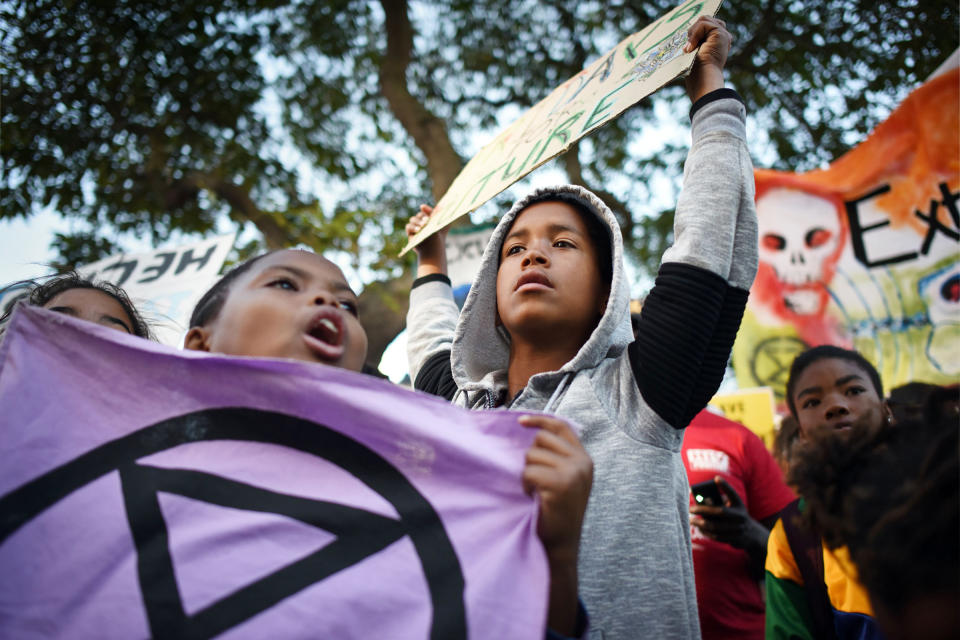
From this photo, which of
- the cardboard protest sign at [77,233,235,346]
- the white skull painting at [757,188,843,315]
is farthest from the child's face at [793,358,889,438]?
the cardboard protest sign at [77,233,235,346]

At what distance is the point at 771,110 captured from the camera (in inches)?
259

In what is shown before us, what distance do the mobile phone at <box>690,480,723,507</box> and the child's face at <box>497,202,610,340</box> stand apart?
0.99 meters

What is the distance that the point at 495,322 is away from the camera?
5.92ft

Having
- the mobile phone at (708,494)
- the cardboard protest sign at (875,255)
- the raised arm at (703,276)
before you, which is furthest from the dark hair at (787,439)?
the raised arm at (703,276)

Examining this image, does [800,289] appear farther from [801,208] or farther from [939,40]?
[939,40]

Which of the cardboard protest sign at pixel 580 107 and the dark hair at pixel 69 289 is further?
the dark hair at pixel 69 289

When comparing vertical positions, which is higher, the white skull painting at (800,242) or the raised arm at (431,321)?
the white skull painting at (800,242)

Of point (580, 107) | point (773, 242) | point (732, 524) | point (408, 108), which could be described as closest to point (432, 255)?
point (580, 107)

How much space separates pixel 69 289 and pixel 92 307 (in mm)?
130

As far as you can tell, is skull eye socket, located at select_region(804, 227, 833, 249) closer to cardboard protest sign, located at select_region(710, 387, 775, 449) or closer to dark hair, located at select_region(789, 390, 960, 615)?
cardboard protest sign, located at select_region(710, 387, 775, 449)

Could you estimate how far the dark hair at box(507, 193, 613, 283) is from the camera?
64.1 inches

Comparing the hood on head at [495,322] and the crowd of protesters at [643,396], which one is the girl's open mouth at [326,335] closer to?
the crowd of protesters at [643,396]

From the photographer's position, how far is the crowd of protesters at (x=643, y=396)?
0.95m

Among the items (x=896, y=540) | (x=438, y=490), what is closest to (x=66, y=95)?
(x=438, y=490)
